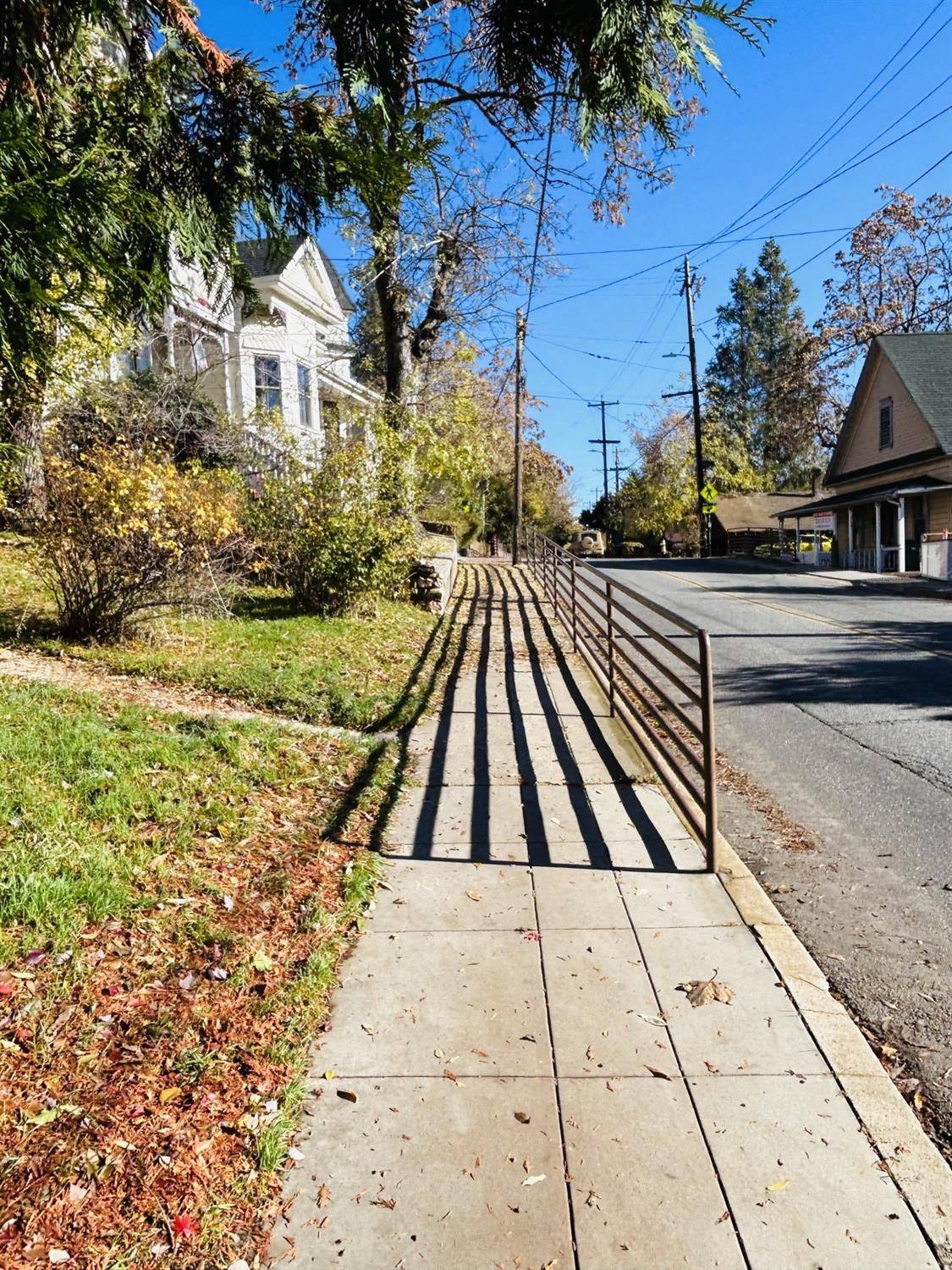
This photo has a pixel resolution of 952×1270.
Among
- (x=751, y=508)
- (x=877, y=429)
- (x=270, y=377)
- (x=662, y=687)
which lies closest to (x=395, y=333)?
(x=270, y=377)

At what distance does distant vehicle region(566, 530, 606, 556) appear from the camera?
53.1 metres

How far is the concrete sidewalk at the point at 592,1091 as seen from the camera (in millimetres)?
2400

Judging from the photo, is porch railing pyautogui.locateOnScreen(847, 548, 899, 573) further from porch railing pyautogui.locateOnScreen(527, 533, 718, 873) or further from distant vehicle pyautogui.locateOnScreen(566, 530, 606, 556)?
distant vehicle pyautogui.locateOnScreen(566, 530, 606, 556)

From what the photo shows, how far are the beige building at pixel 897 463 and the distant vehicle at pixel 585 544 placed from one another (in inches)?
718

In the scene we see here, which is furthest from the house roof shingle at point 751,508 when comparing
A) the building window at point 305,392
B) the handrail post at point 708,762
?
the handrail post at point 708,762

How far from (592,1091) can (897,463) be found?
3232 centimetres

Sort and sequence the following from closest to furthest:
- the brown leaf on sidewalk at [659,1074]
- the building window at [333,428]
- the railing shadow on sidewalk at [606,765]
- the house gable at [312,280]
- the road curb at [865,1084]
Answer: the road curb at [865,1084] < the brown leaf on sidewalk at [659,1074] < the railing shadow on sidewalk at [606,765] < the building window at [333,428] < the house gable at [312,280]

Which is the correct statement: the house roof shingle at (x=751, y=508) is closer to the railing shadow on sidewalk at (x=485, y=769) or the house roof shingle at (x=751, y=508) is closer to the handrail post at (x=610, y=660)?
the railing shadow on sidewalk at (x=485, y=769)

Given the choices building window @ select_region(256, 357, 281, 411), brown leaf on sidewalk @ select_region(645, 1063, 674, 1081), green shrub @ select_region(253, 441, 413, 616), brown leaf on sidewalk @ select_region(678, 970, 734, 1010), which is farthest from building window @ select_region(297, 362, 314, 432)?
brown leaf on sidewalk @ select_region(645, 1063, 674, 1081)

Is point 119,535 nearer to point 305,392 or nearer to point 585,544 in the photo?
point 305,392

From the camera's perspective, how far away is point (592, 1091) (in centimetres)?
298

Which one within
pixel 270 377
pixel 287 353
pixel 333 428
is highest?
pixel 287 353

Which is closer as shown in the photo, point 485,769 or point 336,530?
point 485,769

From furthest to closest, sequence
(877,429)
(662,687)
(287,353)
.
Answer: (877,429) → (287,353) → (662,687)
